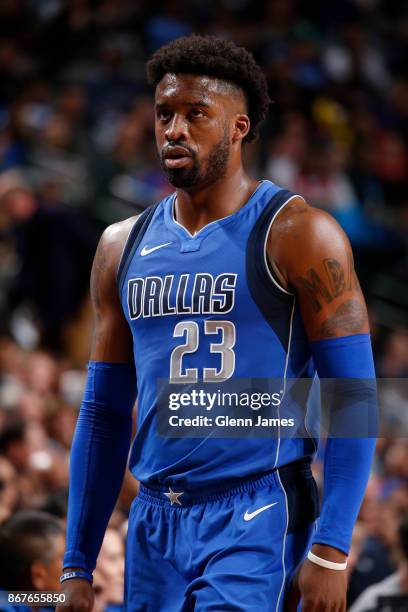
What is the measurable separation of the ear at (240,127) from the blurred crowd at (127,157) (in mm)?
2695

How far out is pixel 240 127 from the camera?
10.3 ft

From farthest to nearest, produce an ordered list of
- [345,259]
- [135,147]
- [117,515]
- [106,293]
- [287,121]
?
[287,121] → [135,147] → [117,515] → [106,293] → [345,259]

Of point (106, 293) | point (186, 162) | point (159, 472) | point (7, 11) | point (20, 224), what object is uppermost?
point (7, 11)

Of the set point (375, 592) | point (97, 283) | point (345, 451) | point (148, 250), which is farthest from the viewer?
point (375, 592)

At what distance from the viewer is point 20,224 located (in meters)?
7.81

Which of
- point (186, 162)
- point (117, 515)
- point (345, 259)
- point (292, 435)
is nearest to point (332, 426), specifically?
point (292, 435)

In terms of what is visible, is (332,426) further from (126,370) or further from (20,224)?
(20,224)

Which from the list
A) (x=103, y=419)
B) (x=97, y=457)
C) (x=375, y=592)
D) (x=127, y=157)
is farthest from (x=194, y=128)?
(x=127, y=157)

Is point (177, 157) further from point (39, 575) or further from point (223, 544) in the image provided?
point (39, 575)

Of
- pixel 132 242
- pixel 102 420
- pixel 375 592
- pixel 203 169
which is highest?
pixel 203 169

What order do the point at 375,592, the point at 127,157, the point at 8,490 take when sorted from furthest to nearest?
the point at 127,157 → the point at 8,490 → the point at 375,592

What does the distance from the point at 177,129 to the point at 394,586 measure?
258 cm

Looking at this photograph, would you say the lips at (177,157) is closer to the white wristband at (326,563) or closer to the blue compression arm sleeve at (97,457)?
the blue compression arm sleeve at (97,457)

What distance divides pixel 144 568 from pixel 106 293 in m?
0.85
